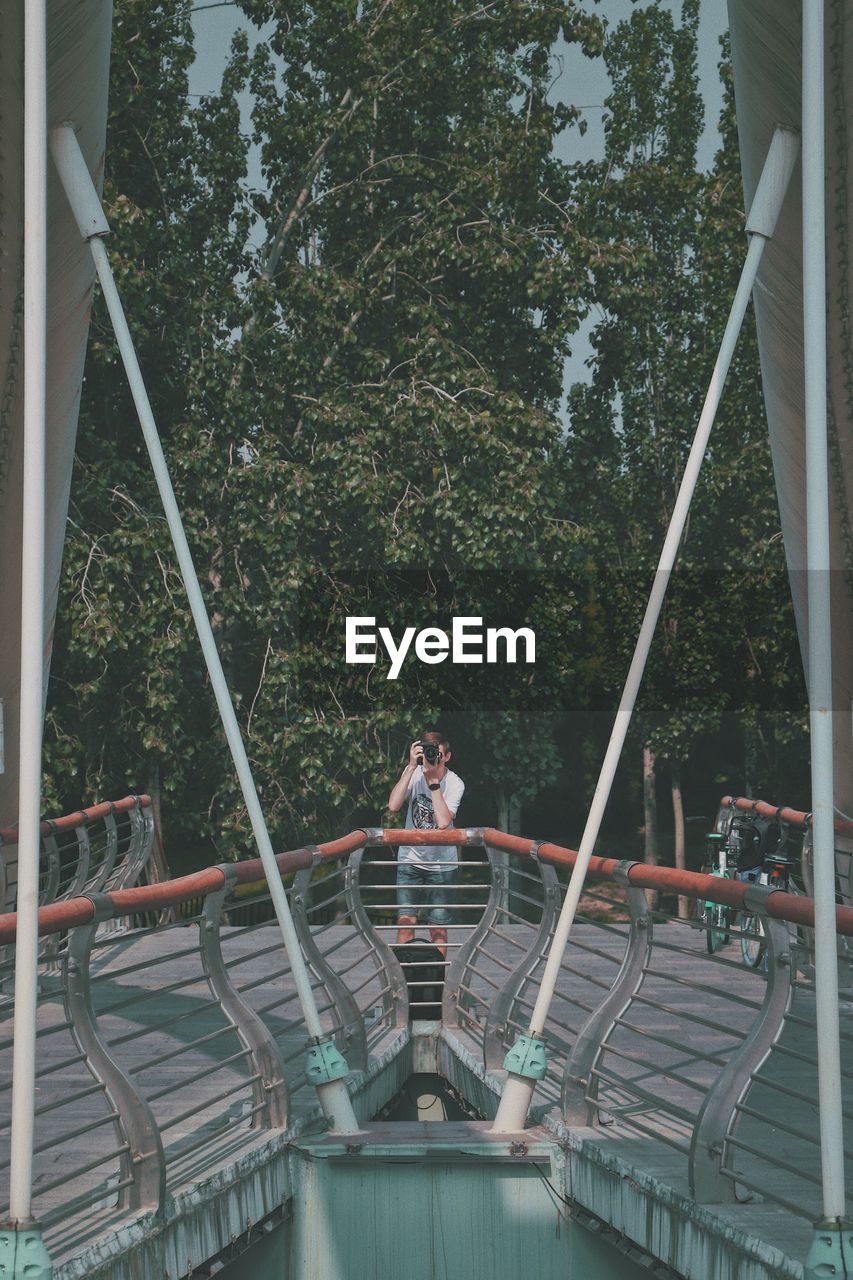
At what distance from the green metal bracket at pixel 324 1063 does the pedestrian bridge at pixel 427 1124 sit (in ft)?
0.35

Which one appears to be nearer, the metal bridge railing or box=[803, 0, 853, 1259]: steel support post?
box=[803, 0, 853, 1259]: steel support post

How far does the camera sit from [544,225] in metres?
19.0

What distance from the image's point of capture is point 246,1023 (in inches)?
203

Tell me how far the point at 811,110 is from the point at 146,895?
2.75 m

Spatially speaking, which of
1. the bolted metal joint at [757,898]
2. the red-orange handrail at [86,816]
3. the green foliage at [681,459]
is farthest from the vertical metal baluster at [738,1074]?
the green foliage at [681,459]

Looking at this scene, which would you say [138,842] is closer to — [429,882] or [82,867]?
[82,867]

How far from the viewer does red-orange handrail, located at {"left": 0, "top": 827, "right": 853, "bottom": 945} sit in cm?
379

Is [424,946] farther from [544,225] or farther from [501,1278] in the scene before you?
[544,225]

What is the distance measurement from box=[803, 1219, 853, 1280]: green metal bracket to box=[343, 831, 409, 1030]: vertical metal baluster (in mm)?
3765

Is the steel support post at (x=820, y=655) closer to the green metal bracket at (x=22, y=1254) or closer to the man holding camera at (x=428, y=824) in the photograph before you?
the green metal bracket at (x=22, y=1254)

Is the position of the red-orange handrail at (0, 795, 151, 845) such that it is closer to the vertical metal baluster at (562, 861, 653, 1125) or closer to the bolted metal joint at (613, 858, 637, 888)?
the vertical metal baluster at (562, 861, 653, 1125)

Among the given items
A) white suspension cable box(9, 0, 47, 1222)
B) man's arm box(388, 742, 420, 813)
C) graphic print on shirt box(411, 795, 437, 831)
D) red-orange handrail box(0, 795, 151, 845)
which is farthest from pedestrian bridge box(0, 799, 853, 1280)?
red-orange handrail box(0, 795, 151, 845)

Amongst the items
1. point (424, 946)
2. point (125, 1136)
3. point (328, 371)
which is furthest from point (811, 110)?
point (328, 371)

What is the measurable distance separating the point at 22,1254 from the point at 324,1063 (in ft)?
6.54
